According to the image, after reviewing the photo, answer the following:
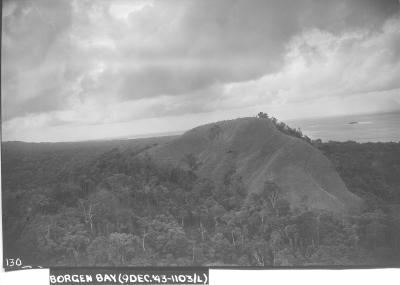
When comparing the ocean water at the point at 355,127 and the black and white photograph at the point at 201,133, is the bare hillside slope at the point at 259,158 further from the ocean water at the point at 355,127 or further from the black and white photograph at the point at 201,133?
the ocean water at the point at 355,127

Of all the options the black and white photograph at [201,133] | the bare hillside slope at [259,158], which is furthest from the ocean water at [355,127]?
the bare hillside slope at [259,158]

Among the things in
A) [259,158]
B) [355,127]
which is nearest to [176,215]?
[259,158]

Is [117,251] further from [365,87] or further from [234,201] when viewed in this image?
[365,87]
